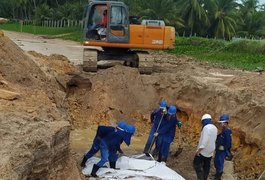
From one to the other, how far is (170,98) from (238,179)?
4744mm

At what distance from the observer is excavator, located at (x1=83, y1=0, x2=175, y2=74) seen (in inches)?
611

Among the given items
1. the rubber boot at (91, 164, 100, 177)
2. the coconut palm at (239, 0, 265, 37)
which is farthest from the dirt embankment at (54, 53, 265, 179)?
the coconut palm at (239, 0, 265, 37)

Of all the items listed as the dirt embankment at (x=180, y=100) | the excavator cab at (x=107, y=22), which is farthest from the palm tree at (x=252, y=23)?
the excavator cab at (x=107, y=22)

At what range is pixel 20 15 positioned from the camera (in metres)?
69.7

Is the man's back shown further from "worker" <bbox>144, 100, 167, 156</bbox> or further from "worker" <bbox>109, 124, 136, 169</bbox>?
"worker" <bbox>144, 100, 167, 156</bbox>

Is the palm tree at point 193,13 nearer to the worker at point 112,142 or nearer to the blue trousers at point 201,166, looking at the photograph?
the blue trousers at point 201,166

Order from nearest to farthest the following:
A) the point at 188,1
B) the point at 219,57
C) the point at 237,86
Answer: the point at 237,86
the point at 219,57
the point at 188,1

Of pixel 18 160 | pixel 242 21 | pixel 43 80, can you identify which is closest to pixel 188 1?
pixel 242 21

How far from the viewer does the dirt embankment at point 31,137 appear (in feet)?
18.5

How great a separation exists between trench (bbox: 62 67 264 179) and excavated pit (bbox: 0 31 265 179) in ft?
0.09

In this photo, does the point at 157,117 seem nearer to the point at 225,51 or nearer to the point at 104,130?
the point at 104,130

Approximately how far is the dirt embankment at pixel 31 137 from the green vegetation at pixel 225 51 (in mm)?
15670

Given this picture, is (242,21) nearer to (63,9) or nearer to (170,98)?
(63,9)

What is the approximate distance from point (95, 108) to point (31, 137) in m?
8.11
